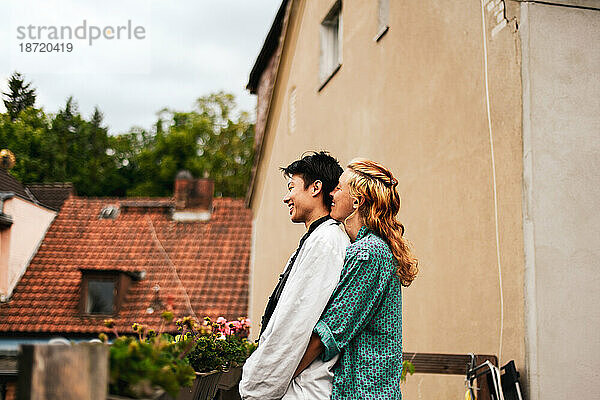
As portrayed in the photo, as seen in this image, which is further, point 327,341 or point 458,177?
point 458,177

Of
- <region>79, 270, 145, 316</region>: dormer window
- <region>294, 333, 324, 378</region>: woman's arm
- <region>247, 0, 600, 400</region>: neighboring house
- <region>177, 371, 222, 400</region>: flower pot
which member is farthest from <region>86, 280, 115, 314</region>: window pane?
<region>294, 333, 324, 378</region>: woman's arm

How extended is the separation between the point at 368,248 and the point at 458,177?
8.14 feet

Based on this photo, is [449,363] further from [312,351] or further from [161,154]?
[161,154]

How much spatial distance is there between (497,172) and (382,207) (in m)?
A: 1.76

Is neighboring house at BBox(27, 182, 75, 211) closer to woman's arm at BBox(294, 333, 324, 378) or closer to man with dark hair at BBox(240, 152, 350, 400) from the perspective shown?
man with dark hair at BBox(240, 152, 350, 400)

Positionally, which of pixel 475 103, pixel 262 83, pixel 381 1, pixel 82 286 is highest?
pixel 262 83

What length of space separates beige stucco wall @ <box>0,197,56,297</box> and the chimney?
388 centimetres

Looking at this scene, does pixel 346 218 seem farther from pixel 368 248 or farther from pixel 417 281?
pixel 417 281

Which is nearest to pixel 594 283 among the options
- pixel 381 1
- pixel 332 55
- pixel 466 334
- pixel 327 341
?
pixel 466 334

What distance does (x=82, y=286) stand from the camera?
17.6 m

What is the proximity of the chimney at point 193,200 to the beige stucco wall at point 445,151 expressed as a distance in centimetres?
1307

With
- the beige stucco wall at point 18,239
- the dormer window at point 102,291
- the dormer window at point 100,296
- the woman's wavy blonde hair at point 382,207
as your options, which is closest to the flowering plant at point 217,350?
the woman's wavy blonde hair at point 382,207

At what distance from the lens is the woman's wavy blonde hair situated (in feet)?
9.36

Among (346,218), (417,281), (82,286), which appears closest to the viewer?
(346,218)
